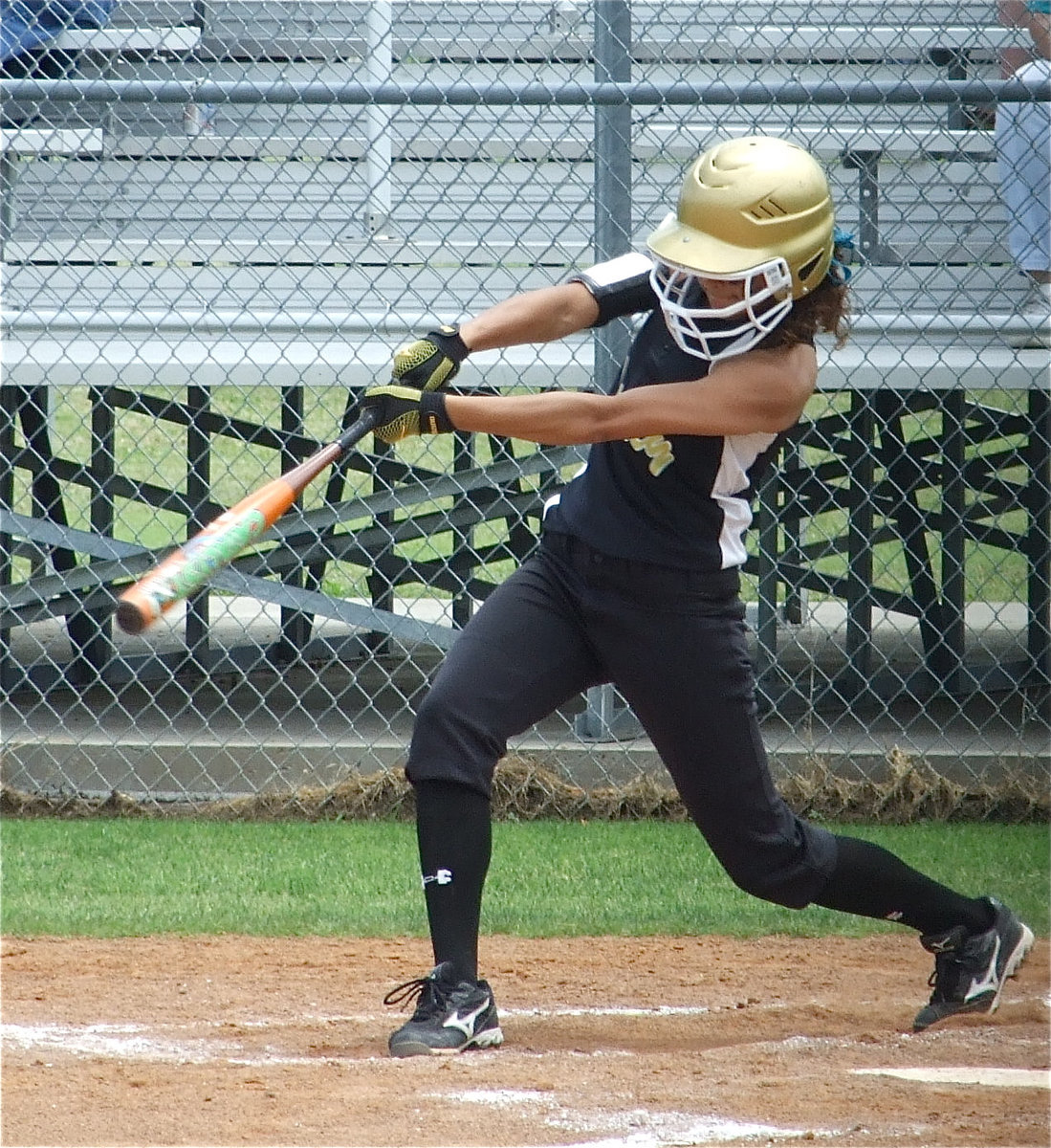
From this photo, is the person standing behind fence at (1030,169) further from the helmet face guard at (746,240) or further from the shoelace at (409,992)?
the shoelace at (409,992)

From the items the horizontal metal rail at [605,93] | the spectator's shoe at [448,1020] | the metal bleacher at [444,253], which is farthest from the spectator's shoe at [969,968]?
the horizontal metal rail at [605,93]

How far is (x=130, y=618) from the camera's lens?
2.47m

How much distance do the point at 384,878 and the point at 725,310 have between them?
8.07 feet

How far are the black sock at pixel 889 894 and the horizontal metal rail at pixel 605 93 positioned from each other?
2614 mm

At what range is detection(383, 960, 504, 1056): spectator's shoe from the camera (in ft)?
10.1

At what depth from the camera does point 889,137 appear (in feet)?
20.3

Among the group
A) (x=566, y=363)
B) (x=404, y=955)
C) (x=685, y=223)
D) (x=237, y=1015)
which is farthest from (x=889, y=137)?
(x=237, y=1015)

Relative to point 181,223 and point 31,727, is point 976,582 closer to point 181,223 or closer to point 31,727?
point 181,223

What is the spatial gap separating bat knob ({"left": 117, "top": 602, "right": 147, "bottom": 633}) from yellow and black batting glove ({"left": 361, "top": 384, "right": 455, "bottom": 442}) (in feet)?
2.18

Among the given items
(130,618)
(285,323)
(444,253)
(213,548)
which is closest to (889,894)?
(213,548)

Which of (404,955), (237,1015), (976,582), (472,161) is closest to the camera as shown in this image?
(237,1015)

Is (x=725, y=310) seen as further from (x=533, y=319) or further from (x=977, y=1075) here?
(x=977, y=1075)

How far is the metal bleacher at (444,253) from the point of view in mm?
6102

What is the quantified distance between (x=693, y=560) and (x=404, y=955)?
4.99 ft
